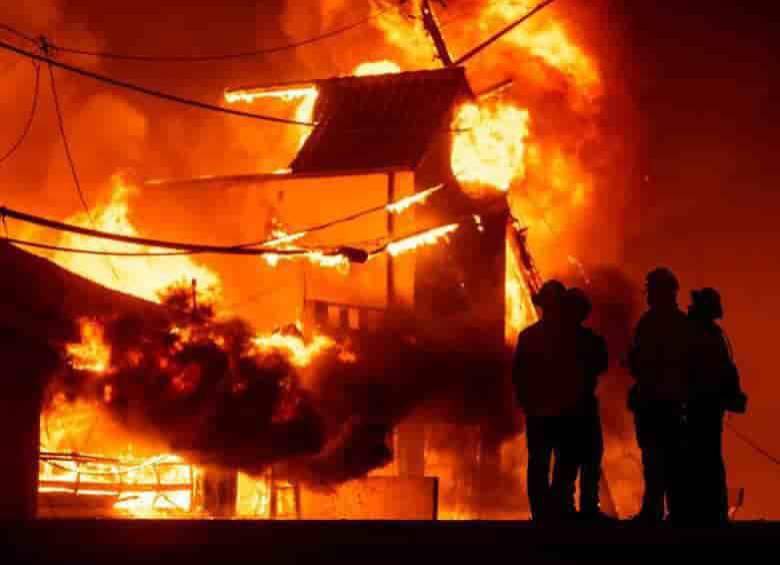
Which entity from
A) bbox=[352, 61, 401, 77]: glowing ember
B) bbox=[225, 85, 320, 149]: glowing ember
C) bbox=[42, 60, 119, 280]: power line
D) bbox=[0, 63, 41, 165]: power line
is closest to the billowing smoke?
bbox=[42, 60, 119, 280]: power line

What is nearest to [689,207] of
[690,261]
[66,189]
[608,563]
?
[690,261]

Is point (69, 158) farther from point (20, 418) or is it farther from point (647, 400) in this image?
point (647, 400)

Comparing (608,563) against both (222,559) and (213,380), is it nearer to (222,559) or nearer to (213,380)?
(222,559)

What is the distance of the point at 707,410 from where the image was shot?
1112cm

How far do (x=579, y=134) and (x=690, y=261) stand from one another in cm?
414

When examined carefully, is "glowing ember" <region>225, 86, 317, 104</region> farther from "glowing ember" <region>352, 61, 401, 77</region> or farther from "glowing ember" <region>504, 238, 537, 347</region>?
"glowing ember" <region>504, 238, 537, 347</region>

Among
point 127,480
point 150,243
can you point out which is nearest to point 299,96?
point 127,480

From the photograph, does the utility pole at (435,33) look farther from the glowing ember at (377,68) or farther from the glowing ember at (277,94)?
the glowing ember at (277,94)

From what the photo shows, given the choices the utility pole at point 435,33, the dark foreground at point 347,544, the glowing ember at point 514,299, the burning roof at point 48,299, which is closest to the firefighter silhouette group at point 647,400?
the dark foreground at point 347,544

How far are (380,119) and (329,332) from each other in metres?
6.30

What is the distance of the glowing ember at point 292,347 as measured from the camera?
979 inches

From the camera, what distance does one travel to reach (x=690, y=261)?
35250 mm

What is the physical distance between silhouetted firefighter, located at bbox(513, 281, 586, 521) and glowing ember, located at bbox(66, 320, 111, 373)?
11125 millimetres

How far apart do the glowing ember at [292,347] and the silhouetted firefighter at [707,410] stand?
1416 centimetres
